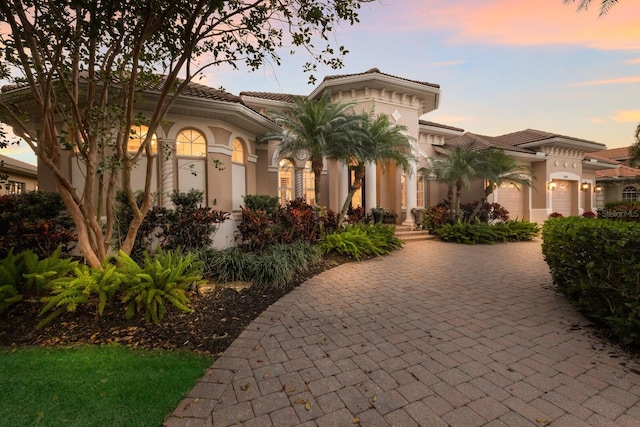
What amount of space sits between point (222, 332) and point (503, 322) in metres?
3.92

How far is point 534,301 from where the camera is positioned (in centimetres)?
486

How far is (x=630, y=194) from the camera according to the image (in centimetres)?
2138

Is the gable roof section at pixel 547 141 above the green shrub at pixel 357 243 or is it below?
above

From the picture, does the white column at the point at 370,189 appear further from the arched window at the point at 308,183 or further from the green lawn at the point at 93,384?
the green lawn at the point at 93,384

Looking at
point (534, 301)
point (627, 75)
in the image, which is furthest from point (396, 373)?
point (627, 75)

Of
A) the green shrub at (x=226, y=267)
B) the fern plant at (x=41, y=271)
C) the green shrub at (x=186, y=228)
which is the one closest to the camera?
the fern plant at (x=41, y=271)

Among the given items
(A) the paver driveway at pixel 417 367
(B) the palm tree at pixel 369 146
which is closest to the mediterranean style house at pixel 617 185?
(B) the palm tree at pixel 369 146

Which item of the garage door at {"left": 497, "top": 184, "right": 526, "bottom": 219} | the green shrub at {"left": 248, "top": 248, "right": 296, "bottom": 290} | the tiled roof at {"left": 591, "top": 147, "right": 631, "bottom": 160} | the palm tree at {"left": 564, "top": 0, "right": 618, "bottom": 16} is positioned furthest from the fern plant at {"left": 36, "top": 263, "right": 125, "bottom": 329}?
the tiled roof at {"left": 591, "top": 147, "right": 631, "bottom": 160}

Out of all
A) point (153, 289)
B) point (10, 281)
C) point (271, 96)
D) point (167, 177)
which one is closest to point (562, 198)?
→ point (271, 96)

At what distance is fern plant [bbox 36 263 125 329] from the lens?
367cm

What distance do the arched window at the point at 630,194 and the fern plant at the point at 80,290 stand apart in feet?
104

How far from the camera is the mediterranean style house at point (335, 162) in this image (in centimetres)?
789

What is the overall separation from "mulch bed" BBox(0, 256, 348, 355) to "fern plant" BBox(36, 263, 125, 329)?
157mm

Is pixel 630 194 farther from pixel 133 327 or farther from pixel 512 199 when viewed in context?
pixel 133 327
